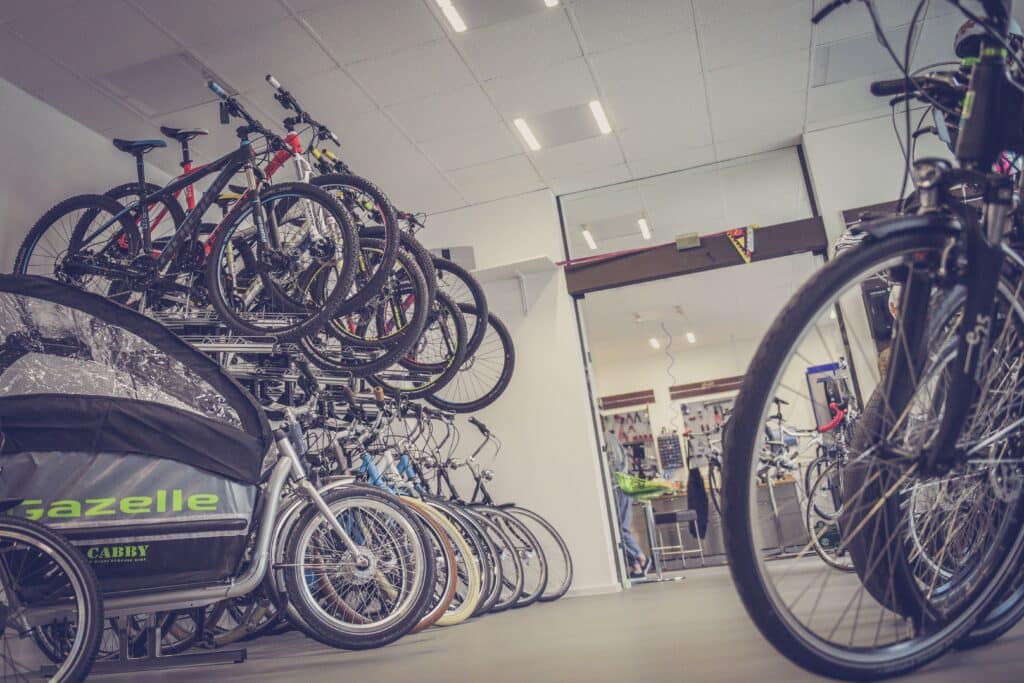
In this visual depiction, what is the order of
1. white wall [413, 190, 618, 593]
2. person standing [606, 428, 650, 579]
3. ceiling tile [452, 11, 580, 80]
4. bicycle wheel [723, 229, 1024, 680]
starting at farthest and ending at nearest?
person standing [606, 428, 650, 579] < white wall [413, 190, 618, 593] < ceiling tile [452, 11, 580, 80] < bicycle wheel [723, 229, 1024, 680]

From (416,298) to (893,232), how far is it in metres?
2.56

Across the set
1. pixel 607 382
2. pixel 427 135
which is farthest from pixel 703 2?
pixel 607 382

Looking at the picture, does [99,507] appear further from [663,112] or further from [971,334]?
[663,112]

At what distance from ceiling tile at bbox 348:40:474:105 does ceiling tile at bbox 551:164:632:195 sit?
5.56 feet

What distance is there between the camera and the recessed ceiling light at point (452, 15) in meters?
3.87

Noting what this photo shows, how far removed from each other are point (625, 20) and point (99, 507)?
3410 millimetres

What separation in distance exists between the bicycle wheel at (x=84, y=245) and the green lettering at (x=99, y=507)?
155cm

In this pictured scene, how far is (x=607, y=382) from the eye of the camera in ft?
40.8

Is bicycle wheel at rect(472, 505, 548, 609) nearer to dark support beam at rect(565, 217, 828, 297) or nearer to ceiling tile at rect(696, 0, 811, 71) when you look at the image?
dark support beam at rect(565, 217, 828, 297)

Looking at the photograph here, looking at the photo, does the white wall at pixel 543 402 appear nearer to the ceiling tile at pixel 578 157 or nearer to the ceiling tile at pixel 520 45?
the ceiling tile at pixel 578 157

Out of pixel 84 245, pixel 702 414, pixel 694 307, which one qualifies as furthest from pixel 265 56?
pixel 702 414

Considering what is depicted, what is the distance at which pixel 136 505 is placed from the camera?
231 centimetres

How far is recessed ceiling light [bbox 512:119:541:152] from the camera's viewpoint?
512cm

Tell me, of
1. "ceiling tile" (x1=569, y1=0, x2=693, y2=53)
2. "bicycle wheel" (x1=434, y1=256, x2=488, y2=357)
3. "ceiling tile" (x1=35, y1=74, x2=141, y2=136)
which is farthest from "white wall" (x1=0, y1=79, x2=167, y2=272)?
"ceiling tile" (x1=569, y1=0, x2=693, y2=53)
